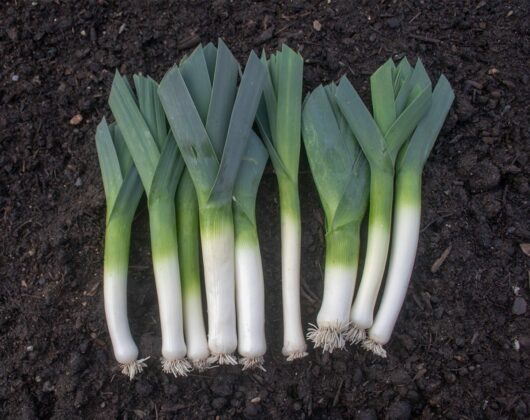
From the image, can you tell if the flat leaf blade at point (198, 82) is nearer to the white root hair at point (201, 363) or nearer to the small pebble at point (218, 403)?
the white root hair at point (201, 363)

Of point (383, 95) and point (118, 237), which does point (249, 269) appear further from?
point (383, 95)

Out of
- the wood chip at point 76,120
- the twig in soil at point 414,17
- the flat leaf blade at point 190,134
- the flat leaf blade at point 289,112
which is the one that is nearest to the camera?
the flat leaf blade at point 190,134

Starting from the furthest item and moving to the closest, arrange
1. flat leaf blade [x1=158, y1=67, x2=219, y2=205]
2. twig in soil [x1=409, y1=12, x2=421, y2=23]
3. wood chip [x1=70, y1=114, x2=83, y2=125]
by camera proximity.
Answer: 1. twig in soil [x1=409, y1=12, x2=421, y2=23]
2. wood chip [x1=70, y1=114, x2=83, y2=125]
3. flat leaf blade [x1=158, y1=67, x2=219, y2=205]

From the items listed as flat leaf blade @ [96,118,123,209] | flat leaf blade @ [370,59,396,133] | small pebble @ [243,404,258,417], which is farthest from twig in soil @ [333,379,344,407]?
flat leaf blade @ [96,118,123,209]

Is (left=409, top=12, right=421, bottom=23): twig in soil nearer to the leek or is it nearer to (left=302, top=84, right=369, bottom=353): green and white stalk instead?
(left=302, top=84, right=369, bottom=353): green and white stalk

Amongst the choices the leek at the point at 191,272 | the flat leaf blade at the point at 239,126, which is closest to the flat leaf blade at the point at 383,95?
the flat leaf blade at the point at 239,126

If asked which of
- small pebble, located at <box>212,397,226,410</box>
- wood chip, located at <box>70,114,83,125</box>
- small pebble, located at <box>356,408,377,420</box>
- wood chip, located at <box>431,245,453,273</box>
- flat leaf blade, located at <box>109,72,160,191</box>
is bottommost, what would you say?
small pebble, located at <box>356,408,377,420</box>
